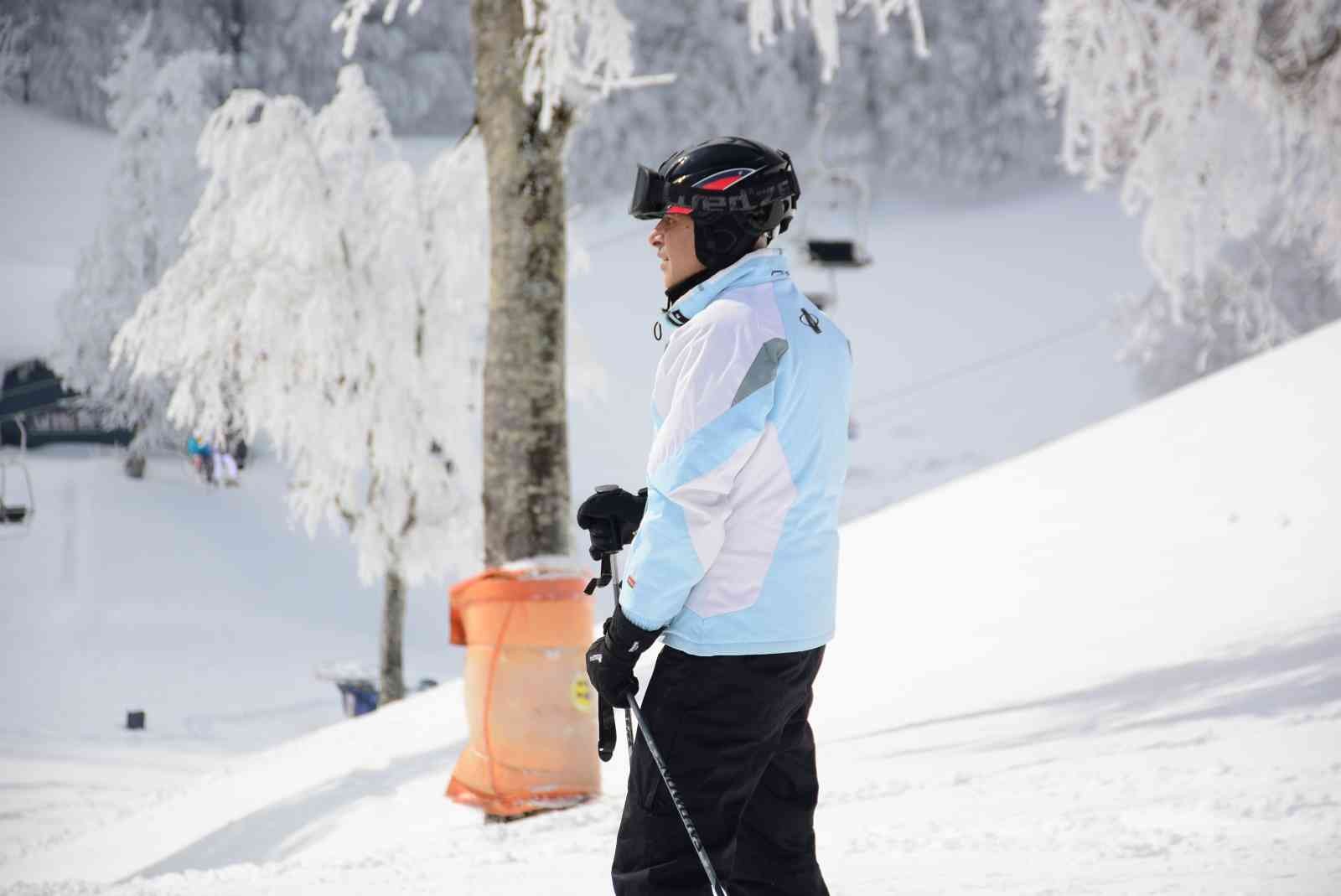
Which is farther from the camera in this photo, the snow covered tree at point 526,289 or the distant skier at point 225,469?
the distant skier at point 225,469

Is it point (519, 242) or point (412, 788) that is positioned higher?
point (519, 242)

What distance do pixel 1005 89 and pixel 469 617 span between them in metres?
43.9

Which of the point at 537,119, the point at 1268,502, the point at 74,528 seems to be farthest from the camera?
the point at 74,528

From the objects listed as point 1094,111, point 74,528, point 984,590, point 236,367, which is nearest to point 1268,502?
point 984,590

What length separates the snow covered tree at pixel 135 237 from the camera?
2255 cm

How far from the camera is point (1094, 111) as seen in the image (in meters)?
6.71

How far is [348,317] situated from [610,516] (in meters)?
11.9

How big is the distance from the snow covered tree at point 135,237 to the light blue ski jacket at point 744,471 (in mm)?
21967

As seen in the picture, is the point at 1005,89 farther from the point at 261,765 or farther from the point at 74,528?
the point at 261,765

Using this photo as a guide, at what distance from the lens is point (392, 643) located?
14609 mm

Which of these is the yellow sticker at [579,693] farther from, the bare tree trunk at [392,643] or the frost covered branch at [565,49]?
the bare tree trunk at [392,643]

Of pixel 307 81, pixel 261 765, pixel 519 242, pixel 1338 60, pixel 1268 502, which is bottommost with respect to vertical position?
pixel 261 765

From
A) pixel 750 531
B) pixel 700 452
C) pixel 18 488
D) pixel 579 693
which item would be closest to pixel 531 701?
pixel 579 693

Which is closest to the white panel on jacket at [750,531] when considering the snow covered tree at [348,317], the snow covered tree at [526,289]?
the snow covered tree at [526,289]
